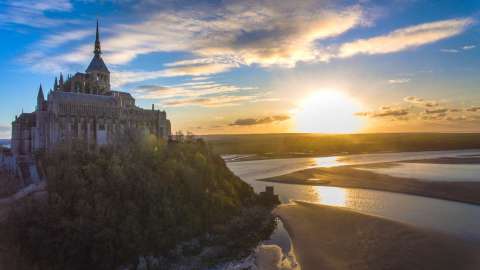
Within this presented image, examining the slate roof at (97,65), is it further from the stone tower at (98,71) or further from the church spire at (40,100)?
the church spire at (40,100)

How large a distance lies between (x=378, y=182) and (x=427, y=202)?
1107 cm

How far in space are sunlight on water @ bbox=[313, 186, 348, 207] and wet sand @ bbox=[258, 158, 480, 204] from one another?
8.70 feet

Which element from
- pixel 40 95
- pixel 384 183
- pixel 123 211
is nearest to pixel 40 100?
pixel 40 95

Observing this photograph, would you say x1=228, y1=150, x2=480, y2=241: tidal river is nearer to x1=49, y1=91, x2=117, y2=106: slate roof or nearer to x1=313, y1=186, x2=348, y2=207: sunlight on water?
x1=313, y1=186, x2=348, y2=207: sunlight on water

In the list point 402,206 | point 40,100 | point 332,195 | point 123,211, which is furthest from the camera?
point 332,195

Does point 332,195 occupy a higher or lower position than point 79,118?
lower

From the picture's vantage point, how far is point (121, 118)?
40.7 m

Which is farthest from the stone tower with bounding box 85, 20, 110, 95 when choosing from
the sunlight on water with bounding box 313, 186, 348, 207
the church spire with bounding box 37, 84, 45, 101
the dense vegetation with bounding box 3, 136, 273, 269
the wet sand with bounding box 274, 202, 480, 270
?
the wet sand with bounding box 274, 202, 480, 270

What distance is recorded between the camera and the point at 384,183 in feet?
139

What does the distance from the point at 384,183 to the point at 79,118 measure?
39.1m

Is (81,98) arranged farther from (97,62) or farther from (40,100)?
(97,62)

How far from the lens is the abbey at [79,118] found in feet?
114

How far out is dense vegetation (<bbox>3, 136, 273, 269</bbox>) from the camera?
759 inches

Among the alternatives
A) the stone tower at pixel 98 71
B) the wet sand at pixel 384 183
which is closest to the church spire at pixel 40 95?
the stone tower at pixel 98 71
